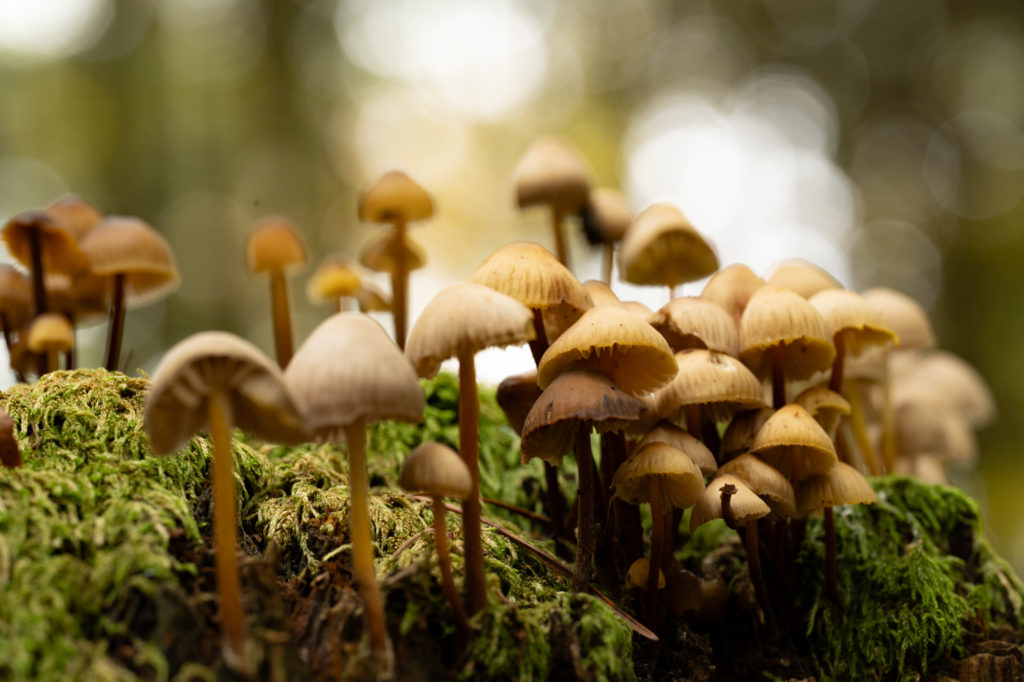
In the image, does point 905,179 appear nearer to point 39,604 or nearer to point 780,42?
point 780,42

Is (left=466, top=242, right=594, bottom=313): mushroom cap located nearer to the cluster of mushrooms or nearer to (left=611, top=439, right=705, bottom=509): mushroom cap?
the cluster of mushrooms

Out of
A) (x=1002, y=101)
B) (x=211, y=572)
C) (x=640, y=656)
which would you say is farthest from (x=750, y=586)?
(x=1002, y=101)

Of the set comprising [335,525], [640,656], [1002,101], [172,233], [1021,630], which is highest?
[1002,101]

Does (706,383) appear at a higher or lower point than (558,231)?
lower

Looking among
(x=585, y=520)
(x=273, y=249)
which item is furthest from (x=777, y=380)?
(x=273, y=249)

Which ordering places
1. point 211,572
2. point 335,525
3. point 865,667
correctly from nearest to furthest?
point 211,572 → point 335,525 → point 865,667

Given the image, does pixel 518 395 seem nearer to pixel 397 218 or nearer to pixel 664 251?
pixel 664 251

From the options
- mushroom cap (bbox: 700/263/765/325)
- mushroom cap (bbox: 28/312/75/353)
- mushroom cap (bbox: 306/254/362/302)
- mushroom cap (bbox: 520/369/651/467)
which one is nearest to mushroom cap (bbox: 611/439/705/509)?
mushroom cap (bbox: 520/369/651/467)
